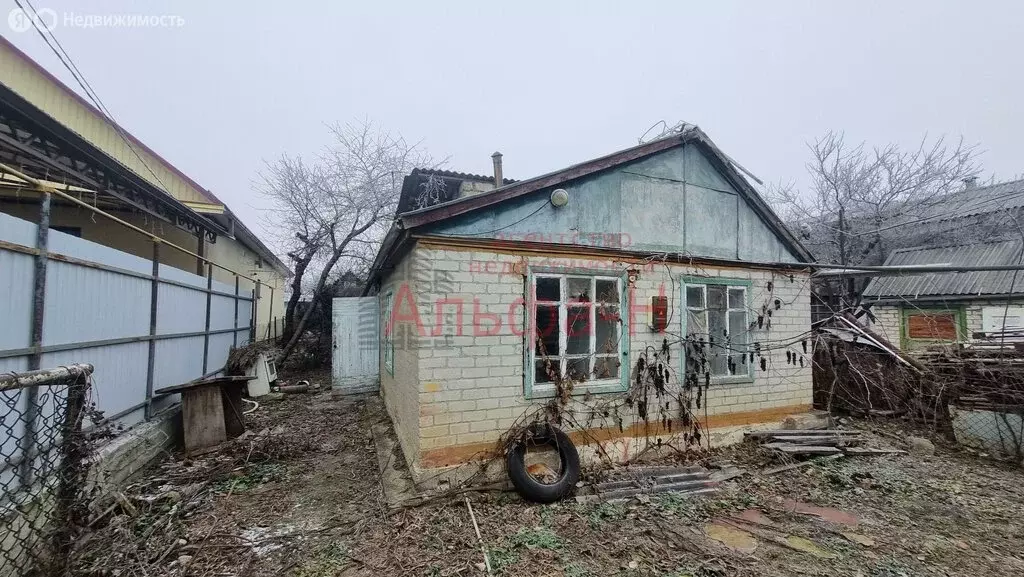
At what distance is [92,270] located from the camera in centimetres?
419

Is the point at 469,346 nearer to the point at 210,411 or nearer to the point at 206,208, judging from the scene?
the point at 210,411

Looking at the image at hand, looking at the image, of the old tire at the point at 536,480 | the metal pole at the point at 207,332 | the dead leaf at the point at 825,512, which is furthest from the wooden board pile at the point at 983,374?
the metal pole at the point at 207,332

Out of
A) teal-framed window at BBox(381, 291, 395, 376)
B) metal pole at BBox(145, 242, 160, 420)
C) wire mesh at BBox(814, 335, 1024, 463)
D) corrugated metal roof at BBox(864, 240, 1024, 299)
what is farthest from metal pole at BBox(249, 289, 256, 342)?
corrugated metal roof at BBox(864, 240, 1024, 299)

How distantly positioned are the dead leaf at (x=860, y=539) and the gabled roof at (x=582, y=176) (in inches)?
170

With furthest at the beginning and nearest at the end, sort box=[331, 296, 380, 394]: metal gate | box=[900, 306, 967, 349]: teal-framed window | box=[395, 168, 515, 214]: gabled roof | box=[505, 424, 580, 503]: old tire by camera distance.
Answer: box=[900, 306, 967, 349]: teal-framed window → box=[331, 296, 380, 394]: metal gate → box=[395, 168, 515, 214]: gabled roof → box=[505, 424, 580, 503]: old tire

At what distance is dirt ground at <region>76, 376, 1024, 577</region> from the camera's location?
3311 millimetres

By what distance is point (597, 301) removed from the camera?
5.28 meters

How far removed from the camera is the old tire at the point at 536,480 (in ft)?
14.1

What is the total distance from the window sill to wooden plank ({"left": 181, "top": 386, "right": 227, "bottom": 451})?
4.53 m

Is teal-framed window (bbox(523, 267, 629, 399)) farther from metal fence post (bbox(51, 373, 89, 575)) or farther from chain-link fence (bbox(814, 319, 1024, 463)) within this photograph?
chain-link fence (bbox(814, 319, 1024, 463))

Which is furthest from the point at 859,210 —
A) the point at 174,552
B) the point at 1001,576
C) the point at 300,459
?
the point at 174,552

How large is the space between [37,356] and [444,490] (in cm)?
364

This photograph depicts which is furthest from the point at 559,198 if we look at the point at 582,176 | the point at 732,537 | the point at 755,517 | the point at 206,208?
the point at 206,208

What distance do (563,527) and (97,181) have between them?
9.44 metres
